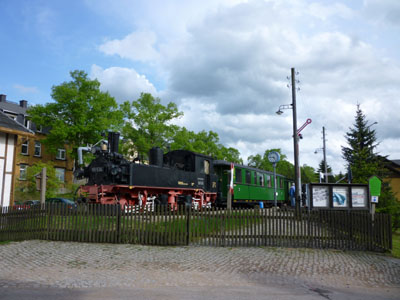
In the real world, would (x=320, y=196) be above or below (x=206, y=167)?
below

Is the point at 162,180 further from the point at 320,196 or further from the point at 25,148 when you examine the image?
the point at 25,148

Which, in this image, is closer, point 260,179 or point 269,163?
point 260,179

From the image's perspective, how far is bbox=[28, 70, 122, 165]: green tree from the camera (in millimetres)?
32469

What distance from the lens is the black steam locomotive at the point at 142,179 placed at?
15562 mm

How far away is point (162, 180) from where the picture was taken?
17641 millimetres

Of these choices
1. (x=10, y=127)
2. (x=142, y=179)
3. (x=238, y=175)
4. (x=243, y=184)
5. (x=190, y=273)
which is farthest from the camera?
(x=243, y=184)

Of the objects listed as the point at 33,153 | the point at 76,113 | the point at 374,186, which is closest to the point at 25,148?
the point at 33,153

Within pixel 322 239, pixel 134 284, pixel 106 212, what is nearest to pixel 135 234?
pixel 106 212

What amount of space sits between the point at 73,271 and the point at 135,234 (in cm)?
323

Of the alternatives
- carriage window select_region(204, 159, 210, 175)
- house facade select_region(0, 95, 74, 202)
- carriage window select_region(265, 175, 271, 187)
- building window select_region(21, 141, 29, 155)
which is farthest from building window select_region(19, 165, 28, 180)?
carriage window select_region(265, 175, 271, 187)

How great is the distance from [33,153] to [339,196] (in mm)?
34893

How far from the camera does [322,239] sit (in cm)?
959

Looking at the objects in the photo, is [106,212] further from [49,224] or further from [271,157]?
[271,157]

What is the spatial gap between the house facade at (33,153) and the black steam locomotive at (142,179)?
764 inches
